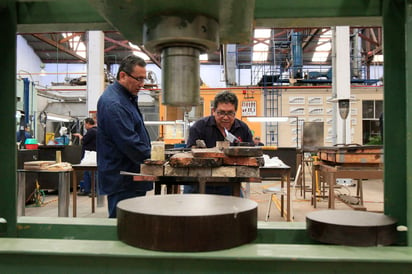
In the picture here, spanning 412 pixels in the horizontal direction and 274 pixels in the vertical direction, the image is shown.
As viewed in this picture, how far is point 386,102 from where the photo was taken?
1.04 meters

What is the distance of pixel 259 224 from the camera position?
1071 millimetres

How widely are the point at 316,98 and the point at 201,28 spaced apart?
8109 mm

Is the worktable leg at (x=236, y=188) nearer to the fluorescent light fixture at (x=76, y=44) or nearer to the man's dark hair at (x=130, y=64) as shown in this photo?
the man's dark hair at (x=130, y=64)

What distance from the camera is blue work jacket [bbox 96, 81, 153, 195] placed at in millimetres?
1874

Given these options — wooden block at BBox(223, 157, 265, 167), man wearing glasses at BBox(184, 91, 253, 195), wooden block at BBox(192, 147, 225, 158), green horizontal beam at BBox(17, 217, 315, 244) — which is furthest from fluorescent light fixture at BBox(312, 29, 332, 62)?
green horizontal beam at BBox(17, 217, 315, 244)

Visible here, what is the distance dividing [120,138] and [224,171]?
0.70 meters

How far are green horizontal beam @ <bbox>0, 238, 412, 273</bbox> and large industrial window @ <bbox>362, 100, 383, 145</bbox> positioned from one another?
8.54 meters

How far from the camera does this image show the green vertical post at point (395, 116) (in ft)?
3.33

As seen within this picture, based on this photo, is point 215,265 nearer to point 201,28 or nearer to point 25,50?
point 201,28

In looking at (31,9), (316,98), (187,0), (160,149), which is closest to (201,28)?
(187,0)

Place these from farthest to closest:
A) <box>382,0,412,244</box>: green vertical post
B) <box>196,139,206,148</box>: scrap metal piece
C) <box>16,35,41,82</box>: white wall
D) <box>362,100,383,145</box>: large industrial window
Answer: <box>16,35,41,82</box>: white wall, <box>362,100,383,145</box>: large industrial window, <box>196,139,206,148</box>: scrap metal piece, <box>382,0,412,244</box>: green vertical post

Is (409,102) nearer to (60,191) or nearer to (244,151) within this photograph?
(244,151)

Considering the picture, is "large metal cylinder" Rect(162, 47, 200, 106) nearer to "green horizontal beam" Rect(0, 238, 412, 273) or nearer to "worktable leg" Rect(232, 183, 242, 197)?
"green horizontal beam" Rect(0, 238, 412, 273)

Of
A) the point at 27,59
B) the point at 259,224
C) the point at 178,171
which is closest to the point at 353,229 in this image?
the point at 259,224
